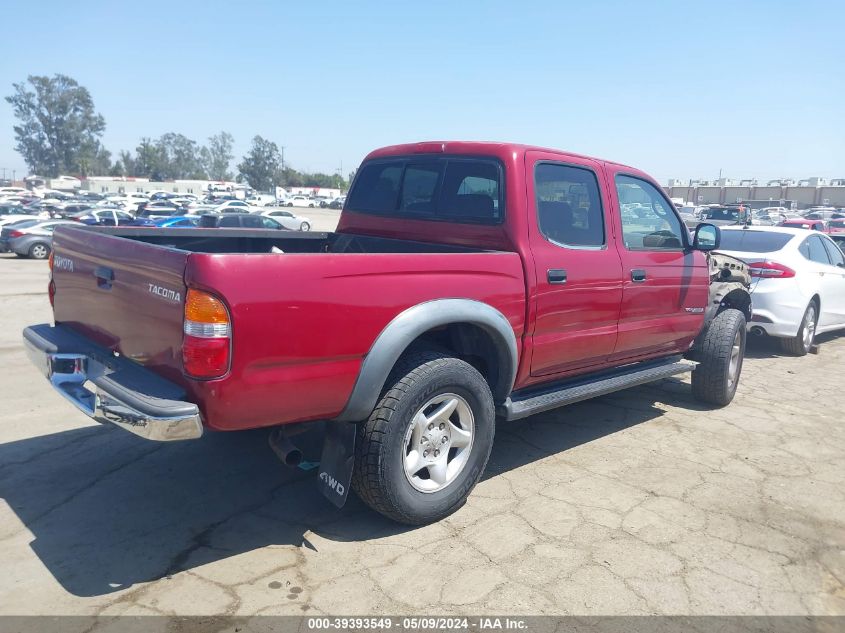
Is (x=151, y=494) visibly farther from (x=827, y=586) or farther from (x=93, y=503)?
(x=827, y=586)

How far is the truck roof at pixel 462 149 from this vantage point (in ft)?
13.9

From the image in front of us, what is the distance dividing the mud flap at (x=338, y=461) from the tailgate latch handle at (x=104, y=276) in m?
1.33

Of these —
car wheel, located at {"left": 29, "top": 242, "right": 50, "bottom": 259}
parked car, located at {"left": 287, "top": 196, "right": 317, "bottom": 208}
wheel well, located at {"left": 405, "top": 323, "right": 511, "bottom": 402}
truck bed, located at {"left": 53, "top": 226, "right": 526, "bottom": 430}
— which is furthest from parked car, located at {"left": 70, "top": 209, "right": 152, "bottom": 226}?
parked car, located at {"left": 287, "top": 196, "right": 317, "bottom": 208}

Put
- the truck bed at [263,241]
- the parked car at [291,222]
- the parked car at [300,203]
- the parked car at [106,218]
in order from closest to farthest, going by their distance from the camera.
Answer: the truck bed at [263,241] < the parked car at [106,218] < the parked car at [291,222] < the parked car at [300,203]

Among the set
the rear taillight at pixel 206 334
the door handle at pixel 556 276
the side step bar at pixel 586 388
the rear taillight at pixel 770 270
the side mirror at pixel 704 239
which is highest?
the side mirror at pixel 704 239

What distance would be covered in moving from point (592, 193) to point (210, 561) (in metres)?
3.34

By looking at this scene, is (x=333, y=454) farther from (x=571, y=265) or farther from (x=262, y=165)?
(x=262, y=165)

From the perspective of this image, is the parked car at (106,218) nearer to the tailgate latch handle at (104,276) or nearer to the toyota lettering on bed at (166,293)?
the tailgate latch handle at (104,276)

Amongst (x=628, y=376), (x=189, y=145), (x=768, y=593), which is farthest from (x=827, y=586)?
(x=189, y=145)

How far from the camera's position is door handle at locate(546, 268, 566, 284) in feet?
13.4

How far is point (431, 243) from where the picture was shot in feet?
14.8

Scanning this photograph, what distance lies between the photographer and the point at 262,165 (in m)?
125

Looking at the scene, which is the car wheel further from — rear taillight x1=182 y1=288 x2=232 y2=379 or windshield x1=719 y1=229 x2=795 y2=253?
rear taillight x1=182 y1=288 x2=232 y2=379

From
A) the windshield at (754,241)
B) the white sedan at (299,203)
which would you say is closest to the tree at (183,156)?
the white sedan at (299,203)
